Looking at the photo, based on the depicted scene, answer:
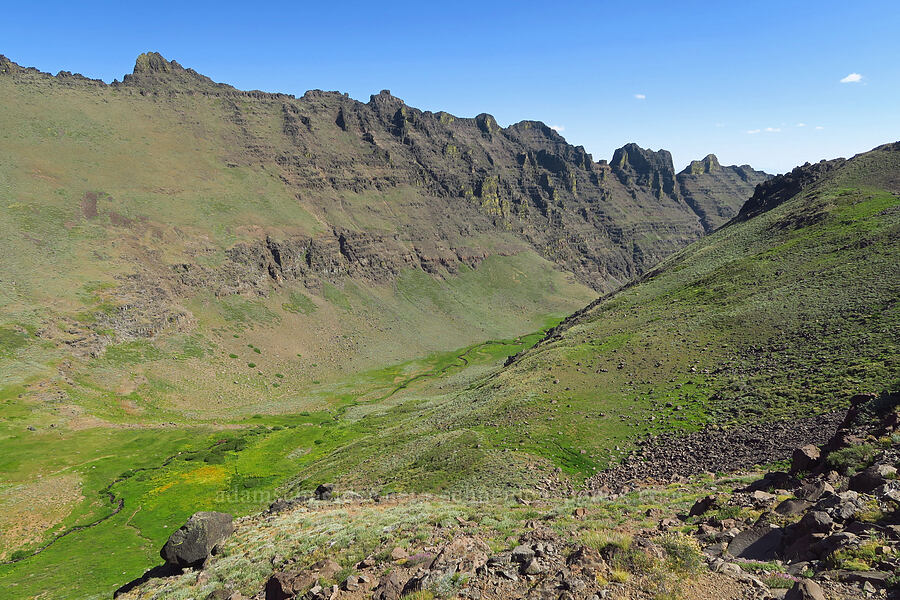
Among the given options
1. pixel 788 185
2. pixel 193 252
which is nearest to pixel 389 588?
pixel 193 252

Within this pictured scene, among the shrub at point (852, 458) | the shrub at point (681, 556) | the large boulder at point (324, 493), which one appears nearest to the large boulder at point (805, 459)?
the shrub at point (852, 458)

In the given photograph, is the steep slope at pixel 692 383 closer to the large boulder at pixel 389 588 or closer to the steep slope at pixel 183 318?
the steep slope at pixel 183 318

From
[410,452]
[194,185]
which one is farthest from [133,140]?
[410,452]

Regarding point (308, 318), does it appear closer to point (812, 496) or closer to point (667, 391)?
point (667, 391)

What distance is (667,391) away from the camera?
135ft

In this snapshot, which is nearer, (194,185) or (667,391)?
(667,391)

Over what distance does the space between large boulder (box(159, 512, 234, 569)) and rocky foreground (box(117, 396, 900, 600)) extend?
70mm

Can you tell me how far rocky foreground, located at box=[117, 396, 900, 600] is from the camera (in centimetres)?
1112

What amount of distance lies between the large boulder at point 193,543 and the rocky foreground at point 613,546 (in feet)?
0.23

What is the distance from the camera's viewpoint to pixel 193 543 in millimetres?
21828

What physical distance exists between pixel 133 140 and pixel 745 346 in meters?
181

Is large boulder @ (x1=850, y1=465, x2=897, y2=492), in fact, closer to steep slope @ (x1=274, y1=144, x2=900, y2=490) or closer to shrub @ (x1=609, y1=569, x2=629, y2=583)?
shrub @ (x1=609, y1=569, x2=629, y2=583)

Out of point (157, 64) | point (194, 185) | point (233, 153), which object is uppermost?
point (157, 64)

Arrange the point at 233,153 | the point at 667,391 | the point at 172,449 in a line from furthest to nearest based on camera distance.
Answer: the point at 233,153 < the point at 172,449 < the point at 667,391
